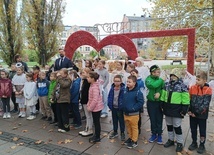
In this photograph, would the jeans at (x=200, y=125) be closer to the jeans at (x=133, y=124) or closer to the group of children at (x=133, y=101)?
the group of children at (x=133, y=101)

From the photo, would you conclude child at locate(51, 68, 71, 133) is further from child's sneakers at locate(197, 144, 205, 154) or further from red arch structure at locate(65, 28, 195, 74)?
red arch structure at locate(65, 28, 195, 74)

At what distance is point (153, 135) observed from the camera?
167 inches

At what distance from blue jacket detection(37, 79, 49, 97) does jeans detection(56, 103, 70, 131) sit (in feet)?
3.05

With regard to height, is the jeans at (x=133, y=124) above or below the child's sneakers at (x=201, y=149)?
above

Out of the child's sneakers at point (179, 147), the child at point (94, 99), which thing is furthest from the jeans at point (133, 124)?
the child's sneakers at point (179, 147)

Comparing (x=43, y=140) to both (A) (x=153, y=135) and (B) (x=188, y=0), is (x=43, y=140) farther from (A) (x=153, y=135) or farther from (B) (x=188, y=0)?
(B) (x=188, y=0)

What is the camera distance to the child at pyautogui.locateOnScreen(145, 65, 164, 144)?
396cm

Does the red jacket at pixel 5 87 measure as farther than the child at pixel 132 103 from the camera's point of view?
Yes

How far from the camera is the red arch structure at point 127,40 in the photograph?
6457mm

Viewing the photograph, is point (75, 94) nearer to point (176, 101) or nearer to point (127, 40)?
point (176, 101)

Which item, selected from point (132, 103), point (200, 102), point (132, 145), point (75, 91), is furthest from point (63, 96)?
point (200, 102)

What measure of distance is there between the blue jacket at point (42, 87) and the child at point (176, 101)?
3.30 metres

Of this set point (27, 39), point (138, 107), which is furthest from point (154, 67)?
point (27, 39)

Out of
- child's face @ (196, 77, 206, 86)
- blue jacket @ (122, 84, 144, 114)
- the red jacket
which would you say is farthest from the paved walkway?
child's face @ (196, 77, 206, 86)
